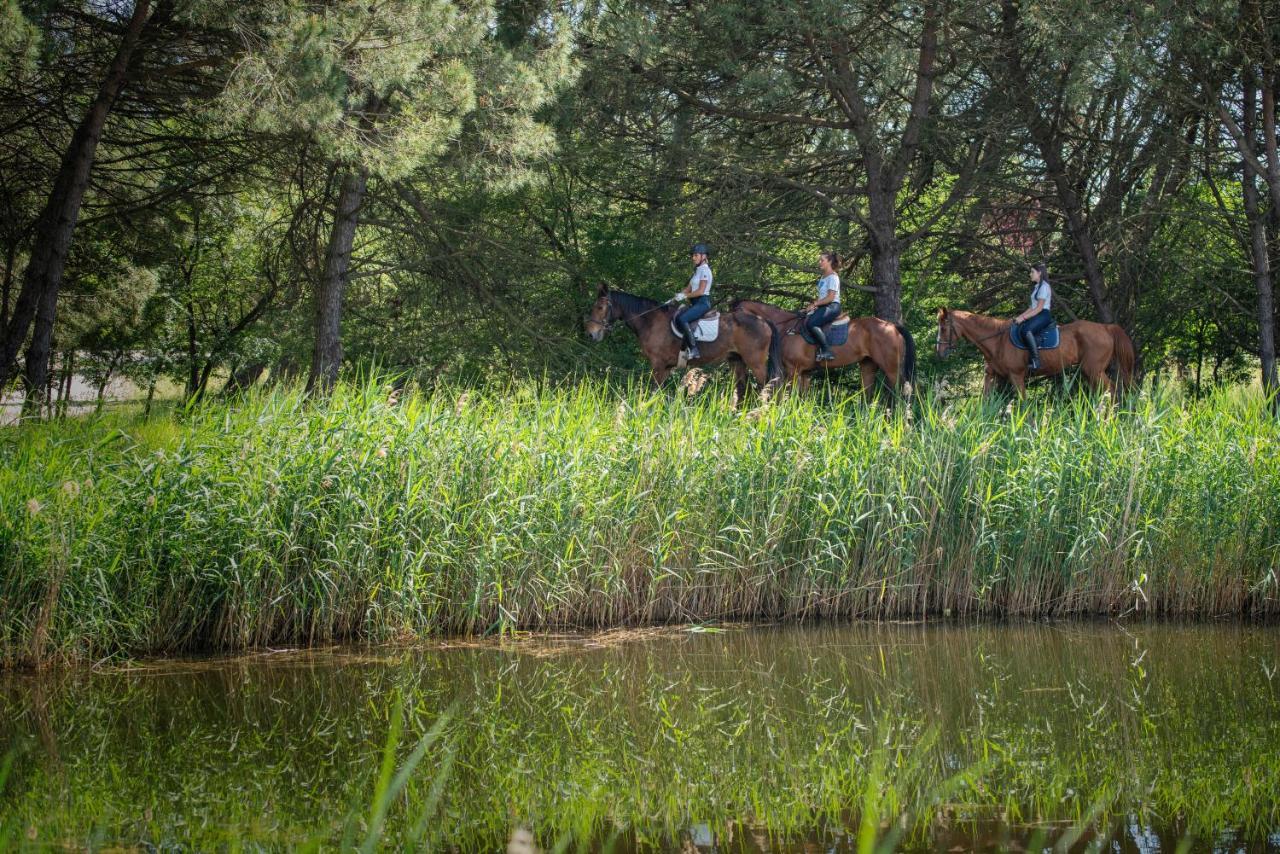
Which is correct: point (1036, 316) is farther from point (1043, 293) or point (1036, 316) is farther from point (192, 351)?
point (192, 351)


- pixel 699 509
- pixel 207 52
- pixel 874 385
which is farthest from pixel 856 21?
pixel 699 509

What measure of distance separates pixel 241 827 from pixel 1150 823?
9.25 feet

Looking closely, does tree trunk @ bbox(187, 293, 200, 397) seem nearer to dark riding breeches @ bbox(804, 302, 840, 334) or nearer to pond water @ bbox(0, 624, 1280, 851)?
dark riding breeches @ bbox(804, 302, 840, 334)

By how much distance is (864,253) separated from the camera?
17.1m

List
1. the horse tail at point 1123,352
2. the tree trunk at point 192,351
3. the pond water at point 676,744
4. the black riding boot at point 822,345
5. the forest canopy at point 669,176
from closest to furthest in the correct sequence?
the pond water at point 676,744 < the forest canopy at point 669,176 < the black riding boot at point 822,345 < the horse tail at point 1123,352 < the tree trunk at point 192,351

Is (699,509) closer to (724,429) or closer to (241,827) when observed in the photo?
(724,429)

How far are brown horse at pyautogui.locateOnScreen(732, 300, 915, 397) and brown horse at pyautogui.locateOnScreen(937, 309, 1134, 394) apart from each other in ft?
1.63

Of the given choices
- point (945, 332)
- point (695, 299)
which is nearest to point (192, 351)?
point (695, 299)

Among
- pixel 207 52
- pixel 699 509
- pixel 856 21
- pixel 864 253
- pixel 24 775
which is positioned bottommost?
pixel 24 775

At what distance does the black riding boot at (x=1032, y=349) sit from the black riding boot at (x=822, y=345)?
1984mm

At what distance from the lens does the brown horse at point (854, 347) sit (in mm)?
14406

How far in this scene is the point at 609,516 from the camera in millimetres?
7879

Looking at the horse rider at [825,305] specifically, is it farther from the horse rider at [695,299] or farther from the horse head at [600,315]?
the horse head at [600,315]

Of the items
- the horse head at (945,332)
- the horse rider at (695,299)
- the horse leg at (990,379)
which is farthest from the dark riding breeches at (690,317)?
the horse leg at (990,379)
